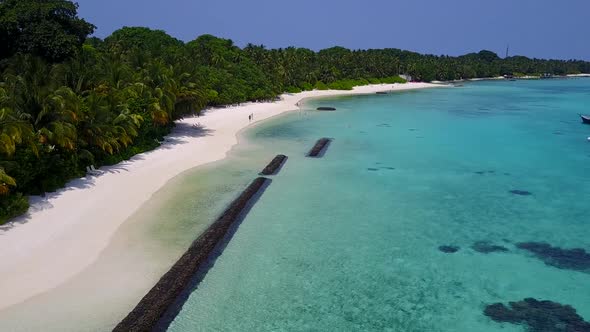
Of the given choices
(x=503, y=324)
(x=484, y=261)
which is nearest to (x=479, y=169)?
(x=484, y=261)

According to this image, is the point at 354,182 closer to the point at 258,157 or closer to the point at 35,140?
the point at 258,157

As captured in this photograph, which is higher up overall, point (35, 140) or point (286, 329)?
point (35, 140)

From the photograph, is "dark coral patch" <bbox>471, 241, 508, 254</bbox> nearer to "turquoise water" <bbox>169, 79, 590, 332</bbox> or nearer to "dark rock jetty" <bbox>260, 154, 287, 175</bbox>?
"turquoise water" <bbox>169, 79, 590, 332</bbox>

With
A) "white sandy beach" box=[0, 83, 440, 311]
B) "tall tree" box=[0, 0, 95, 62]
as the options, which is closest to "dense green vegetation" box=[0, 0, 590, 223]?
"tall tree" box=[0, 0, 95, 62]

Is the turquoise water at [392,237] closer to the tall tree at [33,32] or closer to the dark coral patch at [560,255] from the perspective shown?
the dark coral patch at [560,255]

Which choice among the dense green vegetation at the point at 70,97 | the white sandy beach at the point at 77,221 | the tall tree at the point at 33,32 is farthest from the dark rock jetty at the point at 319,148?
the tall tree at the point at 33,32
